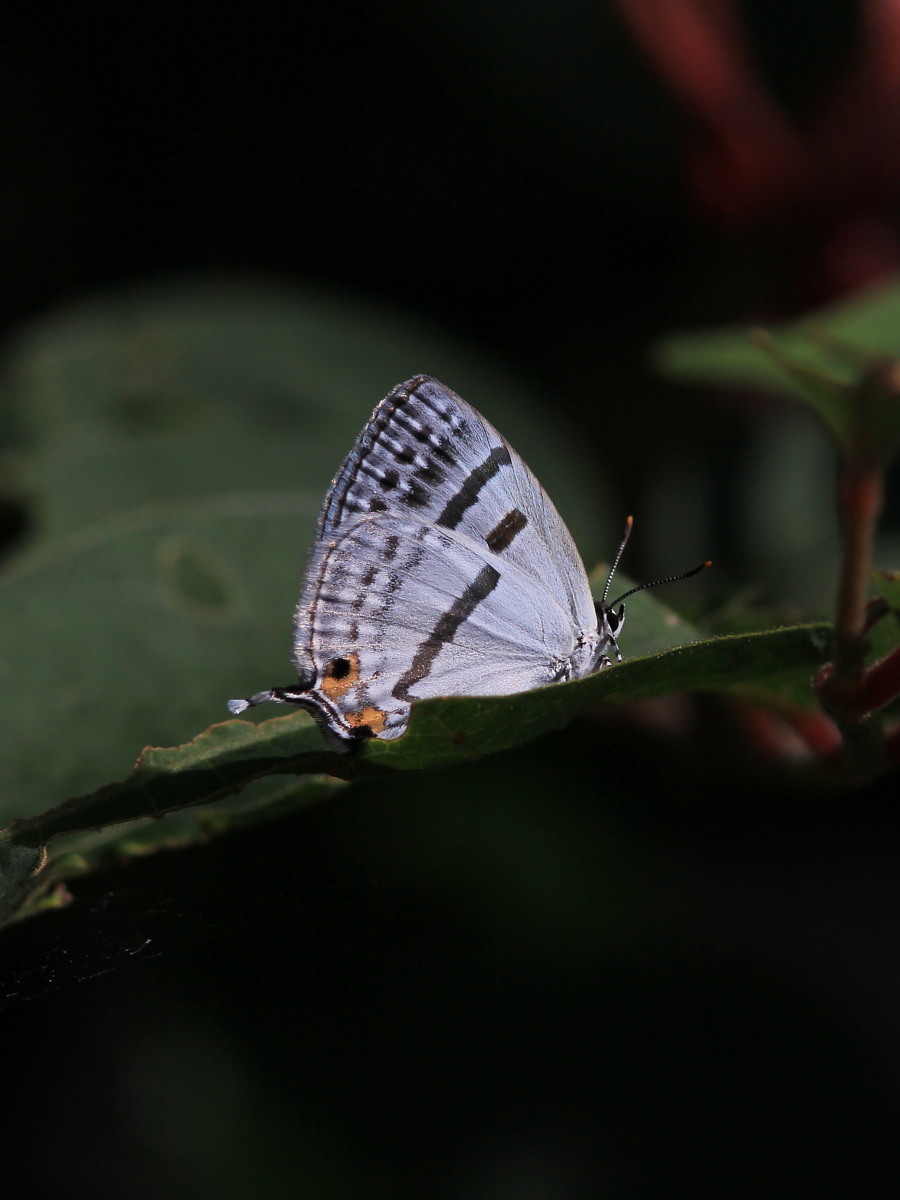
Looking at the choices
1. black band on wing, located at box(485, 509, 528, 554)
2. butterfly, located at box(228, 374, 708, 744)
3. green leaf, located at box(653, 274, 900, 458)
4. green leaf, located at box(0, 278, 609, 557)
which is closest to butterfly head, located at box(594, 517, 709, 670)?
butterfly, located at box(228, 374, 708, 744)

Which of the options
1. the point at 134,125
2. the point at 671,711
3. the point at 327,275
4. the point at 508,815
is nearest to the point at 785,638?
the point at 671,711

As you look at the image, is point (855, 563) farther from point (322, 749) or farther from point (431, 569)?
point (431, 569)

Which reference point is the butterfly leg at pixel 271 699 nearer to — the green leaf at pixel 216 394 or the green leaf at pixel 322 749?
the green leaf at pixel 322 749

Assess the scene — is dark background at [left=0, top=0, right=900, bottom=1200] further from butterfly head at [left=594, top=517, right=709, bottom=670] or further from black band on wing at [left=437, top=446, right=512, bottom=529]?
black band on wing at [left=437, top=446, right=512, bottom=529]

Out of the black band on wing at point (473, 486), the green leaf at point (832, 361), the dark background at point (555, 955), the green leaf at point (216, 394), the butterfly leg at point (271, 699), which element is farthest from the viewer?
the green leaf at point (216, 394)

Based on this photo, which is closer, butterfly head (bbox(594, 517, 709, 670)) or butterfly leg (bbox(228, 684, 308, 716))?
butterfly leg (bbox(228, 684, 308, 716))

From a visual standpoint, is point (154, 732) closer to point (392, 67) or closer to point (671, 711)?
point (671, 711)

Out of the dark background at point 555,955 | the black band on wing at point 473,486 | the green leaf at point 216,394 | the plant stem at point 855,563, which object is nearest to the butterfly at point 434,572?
the black band on wing at point 473,486
